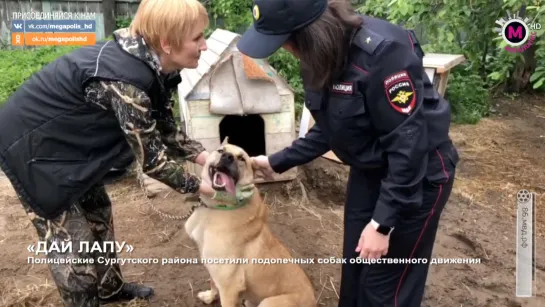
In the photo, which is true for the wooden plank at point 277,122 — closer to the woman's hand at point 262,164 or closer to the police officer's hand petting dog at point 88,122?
the woman's hand at point 262,164

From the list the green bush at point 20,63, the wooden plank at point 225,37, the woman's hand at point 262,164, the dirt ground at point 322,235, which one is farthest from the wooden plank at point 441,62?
the green bush at point 20,63

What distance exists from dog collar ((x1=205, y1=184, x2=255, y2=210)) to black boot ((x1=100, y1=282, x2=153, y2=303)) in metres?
0.92

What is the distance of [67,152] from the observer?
2.32 meters

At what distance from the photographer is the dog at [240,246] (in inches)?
108

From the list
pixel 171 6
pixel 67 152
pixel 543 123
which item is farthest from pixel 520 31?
pixel 67 152

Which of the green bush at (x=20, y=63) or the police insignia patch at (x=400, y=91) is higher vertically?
Answer: the police insignia patch at (x=400, y=91)

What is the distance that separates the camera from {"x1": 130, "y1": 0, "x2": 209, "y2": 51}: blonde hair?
6.81ft

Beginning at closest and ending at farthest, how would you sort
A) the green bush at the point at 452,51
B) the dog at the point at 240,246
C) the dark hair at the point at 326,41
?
1. the dark hair at the point at 326,41
2. the dog at the point at 240,246
3. the green bush at the point at 452,51

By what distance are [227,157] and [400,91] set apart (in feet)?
3.96

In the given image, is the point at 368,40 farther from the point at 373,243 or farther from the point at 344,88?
Answer: the point at 373,243

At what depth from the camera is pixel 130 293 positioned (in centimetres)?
327

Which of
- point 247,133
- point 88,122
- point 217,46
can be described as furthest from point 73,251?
point 247,133

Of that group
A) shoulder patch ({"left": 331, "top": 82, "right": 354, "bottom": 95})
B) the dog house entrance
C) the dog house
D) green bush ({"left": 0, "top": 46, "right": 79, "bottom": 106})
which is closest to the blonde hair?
shoulder patch ({"left": 331, "top": 82, "right": 354, "bottom": 95})

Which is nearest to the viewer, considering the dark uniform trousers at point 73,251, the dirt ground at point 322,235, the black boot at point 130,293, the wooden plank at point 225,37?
the dark uniform trousers at point 73,251
